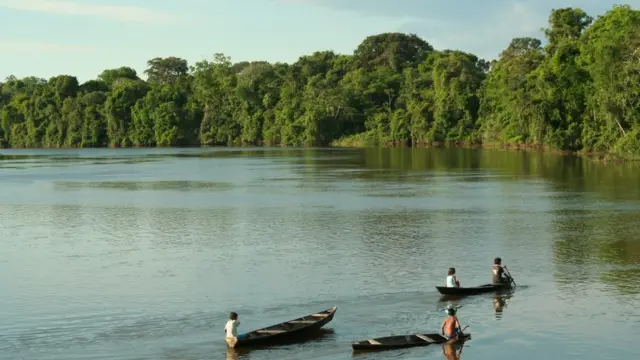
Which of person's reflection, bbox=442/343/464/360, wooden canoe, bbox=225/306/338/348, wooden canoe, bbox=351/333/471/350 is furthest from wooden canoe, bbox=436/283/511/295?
wooden canoe, bbox=225/306/338/348

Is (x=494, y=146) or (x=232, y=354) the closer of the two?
(x=232, y=354)

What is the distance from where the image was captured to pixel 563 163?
3150 inches

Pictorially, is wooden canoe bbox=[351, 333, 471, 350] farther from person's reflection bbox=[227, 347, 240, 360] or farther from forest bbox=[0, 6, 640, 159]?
forest bbox=[0, 6, 640, 159]

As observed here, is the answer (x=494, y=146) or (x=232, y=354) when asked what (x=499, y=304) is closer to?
(x=232, y=354)

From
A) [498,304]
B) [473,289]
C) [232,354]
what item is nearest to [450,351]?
[498,304]

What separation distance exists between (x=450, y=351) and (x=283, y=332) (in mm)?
4382

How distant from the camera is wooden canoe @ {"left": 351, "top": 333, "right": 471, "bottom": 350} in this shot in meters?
20.2

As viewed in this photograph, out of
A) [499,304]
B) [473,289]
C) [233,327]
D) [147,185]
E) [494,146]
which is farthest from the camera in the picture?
[494,146]

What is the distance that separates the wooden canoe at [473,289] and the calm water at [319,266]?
35 cm

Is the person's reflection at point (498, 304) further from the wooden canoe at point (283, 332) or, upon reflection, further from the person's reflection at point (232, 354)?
the person's reflection at point (232, 354)

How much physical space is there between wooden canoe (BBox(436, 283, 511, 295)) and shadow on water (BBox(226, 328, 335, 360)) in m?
4.58

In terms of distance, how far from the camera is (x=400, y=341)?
20547 millimetres

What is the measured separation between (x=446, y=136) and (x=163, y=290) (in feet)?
368

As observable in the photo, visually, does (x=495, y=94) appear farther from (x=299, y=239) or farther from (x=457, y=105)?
(x=299, y=239)
